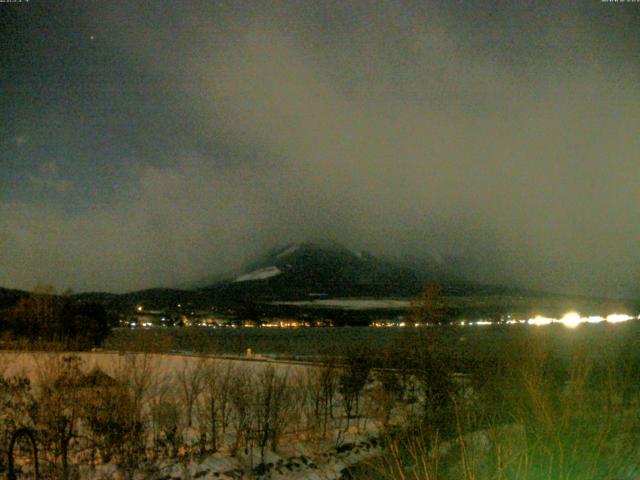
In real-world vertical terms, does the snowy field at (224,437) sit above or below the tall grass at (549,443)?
below

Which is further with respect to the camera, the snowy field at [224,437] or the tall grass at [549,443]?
the snowy field at [224,437]

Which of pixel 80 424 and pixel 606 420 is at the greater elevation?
pixel 606 420

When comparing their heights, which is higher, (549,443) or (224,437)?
(549,443)

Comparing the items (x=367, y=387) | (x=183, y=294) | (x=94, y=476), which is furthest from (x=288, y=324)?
(x=94, y=476)

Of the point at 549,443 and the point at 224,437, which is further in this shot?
the point at 224,437

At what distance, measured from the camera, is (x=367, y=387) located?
2502 cm

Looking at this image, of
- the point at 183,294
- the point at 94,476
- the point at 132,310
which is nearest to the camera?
the point at 94,476

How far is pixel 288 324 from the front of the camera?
7160 inches

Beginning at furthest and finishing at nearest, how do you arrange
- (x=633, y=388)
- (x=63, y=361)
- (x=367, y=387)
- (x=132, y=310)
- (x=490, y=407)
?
1. (x=132, y=310)
2. (x=367, y=387)
3. (x=63, y=361)
4. (x=490, y=407)
5. (x=633, y=388)

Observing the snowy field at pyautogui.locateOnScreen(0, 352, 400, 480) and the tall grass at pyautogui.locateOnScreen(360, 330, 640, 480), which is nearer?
the tall grass at pyautogui.locateOnScreen(360, 330, 640, 480)

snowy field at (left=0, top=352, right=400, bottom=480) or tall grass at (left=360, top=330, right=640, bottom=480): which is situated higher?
tall grass at (left=360, top=330, right=640, bottom=480)

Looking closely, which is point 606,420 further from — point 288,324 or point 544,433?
point 288,324

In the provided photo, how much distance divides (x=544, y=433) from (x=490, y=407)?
3851mm

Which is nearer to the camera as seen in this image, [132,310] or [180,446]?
[180,446]
